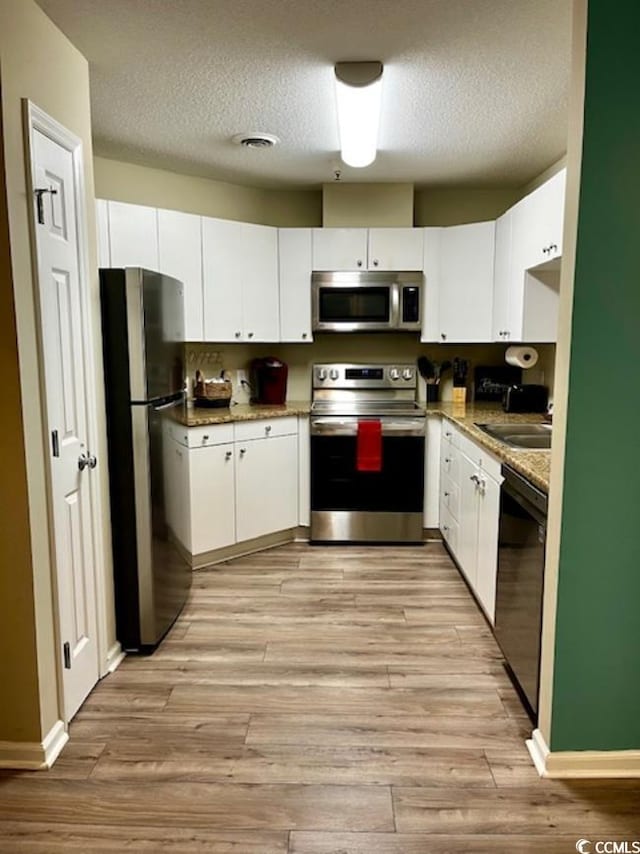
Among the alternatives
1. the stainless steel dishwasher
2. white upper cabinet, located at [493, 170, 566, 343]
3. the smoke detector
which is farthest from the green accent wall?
the smoke detector

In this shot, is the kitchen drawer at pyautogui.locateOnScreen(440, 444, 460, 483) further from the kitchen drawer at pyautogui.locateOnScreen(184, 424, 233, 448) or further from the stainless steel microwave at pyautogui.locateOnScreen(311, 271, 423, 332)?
the kitchen drawer at pyautogui.locateOnScreen(184, 424, 233, 448)

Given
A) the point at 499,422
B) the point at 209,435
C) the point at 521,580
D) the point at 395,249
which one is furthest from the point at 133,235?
the point at 521,580

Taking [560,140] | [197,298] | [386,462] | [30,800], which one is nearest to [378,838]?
[30,800]

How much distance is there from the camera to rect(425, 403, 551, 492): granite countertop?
82.9 inches

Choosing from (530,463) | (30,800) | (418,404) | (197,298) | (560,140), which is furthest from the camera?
(418,404)

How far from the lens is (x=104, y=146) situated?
3.36 metres

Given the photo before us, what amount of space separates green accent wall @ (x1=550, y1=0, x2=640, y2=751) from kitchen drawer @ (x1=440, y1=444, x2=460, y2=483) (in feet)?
5.33

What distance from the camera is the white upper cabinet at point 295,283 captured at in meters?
4.04

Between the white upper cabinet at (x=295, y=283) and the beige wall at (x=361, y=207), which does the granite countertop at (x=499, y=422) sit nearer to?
the white upper cabinet at (x=295, y=283)

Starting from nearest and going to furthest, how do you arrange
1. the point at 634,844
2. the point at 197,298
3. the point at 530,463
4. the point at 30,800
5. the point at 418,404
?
the point at 634,844
the point at 30,800
the point at 530,463
the point at 197,298
the point at 418,404

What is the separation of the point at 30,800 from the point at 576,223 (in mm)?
2350

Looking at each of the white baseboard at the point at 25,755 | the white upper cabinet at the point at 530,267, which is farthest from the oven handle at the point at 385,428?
the white baseboard at the point at 25,755

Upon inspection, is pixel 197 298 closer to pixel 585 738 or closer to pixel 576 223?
pixel 576 223

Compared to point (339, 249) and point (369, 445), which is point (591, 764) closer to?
point (369, 445)
